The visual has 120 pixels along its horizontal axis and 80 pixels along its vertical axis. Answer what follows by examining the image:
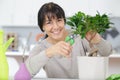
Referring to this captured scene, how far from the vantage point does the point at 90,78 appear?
1396mm

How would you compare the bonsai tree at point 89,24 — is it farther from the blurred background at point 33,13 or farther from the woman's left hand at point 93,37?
the blurred background at point 33,13

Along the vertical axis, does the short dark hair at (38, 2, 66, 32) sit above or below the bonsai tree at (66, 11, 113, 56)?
above

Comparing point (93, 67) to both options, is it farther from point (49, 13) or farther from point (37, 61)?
point (49, 13)

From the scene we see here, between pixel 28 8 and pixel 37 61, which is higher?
pixel 28 8

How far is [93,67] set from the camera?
1.38 metres

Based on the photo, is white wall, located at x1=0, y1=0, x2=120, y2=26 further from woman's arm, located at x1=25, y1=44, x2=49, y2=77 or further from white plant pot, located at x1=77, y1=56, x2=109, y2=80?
white plant pot, located at x1=77, y1=56, x2=109, y2=80

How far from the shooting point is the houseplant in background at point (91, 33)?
4.51 ft

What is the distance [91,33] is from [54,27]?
346 millimetres

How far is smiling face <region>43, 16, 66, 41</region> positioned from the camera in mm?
1742

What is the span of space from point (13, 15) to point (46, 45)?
132 inches

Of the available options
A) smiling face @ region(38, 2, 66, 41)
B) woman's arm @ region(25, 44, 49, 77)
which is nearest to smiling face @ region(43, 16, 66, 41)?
smiling face @ region(38, 2, 66, 41)

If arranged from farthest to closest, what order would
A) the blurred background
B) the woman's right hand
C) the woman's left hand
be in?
the blurred background < the woman's left hand < the woman's right hand

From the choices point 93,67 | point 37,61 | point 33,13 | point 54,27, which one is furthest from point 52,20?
point 33,13

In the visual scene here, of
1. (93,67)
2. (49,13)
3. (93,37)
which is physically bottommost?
(93,67)
